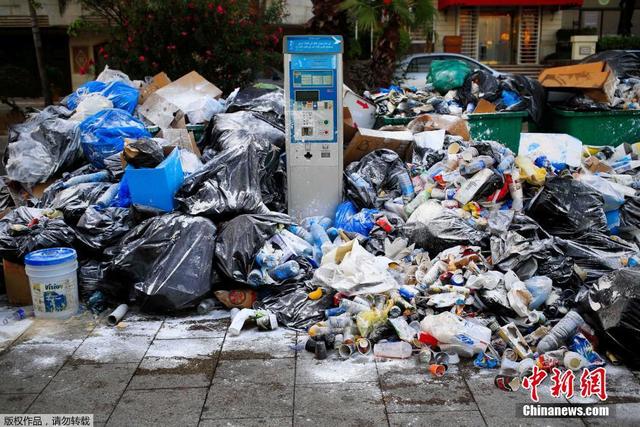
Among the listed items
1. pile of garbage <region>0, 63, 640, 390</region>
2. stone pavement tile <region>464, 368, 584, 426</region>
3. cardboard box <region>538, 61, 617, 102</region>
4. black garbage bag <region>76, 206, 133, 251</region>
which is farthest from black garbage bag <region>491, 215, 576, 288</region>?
cardboard box <region>538, 61, 617, 102</region>

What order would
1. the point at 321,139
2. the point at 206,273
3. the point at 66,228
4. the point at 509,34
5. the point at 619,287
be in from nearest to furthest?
the point at 619,287, the point at 206,273, the point at 66,228, the point at 321,139, the point at 509,34

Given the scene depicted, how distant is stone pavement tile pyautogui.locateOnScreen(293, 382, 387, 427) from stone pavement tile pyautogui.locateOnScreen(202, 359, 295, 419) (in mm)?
86

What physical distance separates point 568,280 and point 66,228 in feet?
13.1

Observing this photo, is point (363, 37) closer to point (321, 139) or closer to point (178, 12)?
point (178, 12)

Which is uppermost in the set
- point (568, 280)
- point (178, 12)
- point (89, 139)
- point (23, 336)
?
point (178, 12)

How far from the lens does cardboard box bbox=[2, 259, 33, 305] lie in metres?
5.27

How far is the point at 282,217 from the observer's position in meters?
5.67

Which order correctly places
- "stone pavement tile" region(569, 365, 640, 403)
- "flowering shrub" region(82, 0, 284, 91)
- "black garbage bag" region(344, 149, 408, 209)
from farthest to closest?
1. "flowering shrub" region(82, 0, 284, 91)
2. "black garbage bag" region(344, 149, 408, 209)
3. "stone pavement tile" region(569, 365, 640, 403)

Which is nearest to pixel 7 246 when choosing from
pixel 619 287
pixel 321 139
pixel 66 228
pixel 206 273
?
pixel 66 228

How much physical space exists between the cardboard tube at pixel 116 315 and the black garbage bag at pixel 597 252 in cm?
346

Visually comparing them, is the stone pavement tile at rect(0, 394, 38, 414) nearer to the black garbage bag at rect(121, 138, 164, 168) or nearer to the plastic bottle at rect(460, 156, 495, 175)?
the black garbage bag at rect(121, 138, 164, 168)

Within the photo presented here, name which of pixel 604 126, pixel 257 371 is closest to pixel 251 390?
pixel 257 371

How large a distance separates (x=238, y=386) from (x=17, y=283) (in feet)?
8.05

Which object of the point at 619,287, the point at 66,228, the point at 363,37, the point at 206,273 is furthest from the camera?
the point at 363,37
